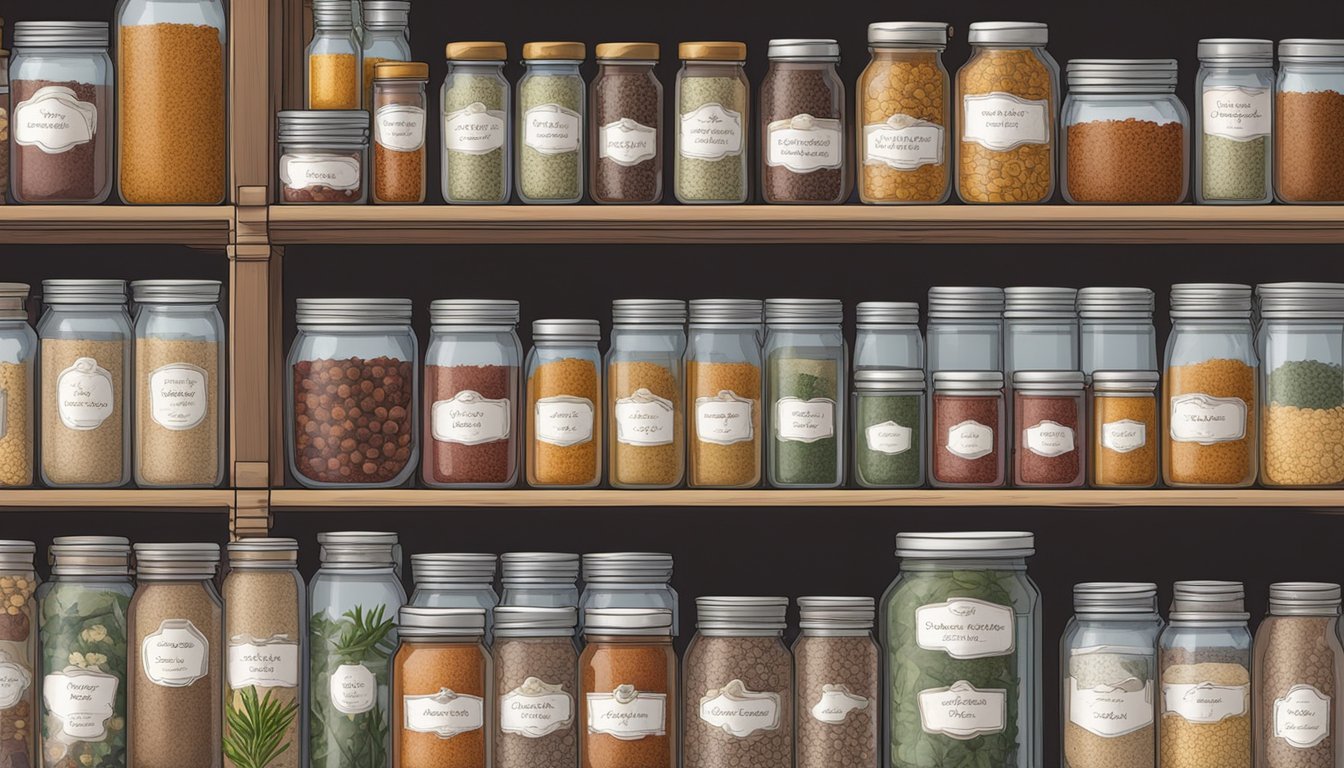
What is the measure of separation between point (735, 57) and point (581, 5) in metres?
0.34

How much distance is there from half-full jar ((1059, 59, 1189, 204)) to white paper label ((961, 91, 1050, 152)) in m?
0.06

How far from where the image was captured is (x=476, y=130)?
182cm

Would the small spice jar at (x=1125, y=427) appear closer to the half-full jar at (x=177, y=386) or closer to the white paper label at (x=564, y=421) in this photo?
the white paper label at (x=564, y=421)

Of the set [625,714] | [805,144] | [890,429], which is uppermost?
[805,144]

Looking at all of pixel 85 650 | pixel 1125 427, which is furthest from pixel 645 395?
pixel 85 650

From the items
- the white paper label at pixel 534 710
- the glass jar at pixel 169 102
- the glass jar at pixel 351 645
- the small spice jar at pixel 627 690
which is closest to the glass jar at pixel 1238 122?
the small spice jar at pixel 627 690

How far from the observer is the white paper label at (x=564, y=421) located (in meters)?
1.80

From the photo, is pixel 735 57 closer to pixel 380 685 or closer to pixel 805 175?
pixel 805 175

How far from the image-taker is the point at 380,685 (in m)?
1.79

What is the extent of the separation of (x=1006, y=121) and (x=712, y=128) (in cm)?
32

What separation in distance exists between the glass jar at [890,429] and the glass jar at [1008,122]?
22 centimetres

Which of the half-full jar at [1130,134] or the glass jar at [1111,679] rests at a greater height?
the half-full jar at [1130,134]

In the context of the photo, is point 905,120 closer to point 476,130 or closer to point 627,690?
point 476,130

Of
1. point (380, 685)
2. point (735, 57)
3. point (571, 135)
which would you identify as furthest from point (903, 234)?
point (380, 685)
